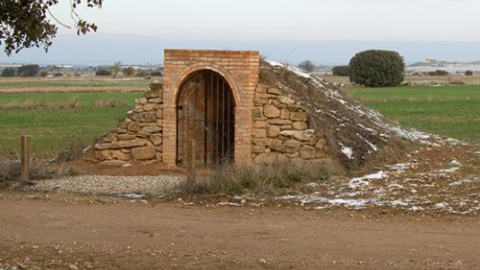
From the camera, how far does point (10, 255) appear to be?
8594 millimetres

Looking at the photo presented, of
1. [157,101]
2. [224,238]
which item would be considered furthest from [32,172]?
[224,238]

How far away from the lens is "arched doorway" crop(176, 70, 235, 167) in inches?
694

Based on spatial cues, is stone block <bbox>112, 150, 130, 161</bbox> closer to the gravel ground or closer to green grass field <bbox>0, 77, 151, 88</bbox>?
the gravel ground

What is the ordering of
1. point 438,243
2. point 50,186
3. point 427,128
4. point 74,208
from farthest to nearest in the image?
1. point 427,128
2. point 50,186
3. point 74,208
4. point 438,243

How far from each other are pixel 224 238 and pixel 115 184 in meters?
5.88

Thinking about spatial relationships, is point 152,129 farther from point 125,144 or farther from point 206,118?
point 206,118

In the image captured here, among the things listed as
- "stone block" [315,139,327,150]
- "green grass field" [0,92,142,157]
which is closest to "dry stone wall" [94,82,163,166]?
"stone block" [315,139,327,150]

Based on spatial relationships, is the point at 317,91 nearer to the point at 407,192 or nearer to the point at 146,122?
the point at 146,122

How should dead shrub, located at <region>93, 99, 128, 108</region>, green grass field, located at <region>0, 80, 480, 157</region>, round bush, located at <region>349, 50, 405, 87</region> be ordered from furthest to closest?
1. round bush, located at <region>349, 50, 405, 87</region>
2. dead shrub, located at <region>93, 99, 128, 108</region>
3. green grass field, located at <region>0, 80, 480, 157</region>

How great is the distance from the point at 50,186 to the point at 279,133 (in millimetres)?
5002

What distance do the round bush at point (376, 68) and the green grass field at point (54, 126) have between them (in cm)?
3423

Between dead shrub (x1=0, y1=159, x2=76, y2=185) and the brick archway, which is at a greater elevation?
the brick archway

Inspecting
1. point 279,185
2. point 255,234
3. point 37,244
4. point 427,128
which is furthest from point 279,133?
point 427,128

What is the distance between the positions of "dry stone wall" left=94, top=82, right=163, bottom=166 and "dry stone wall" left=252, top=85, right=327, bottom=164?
2.25 m
